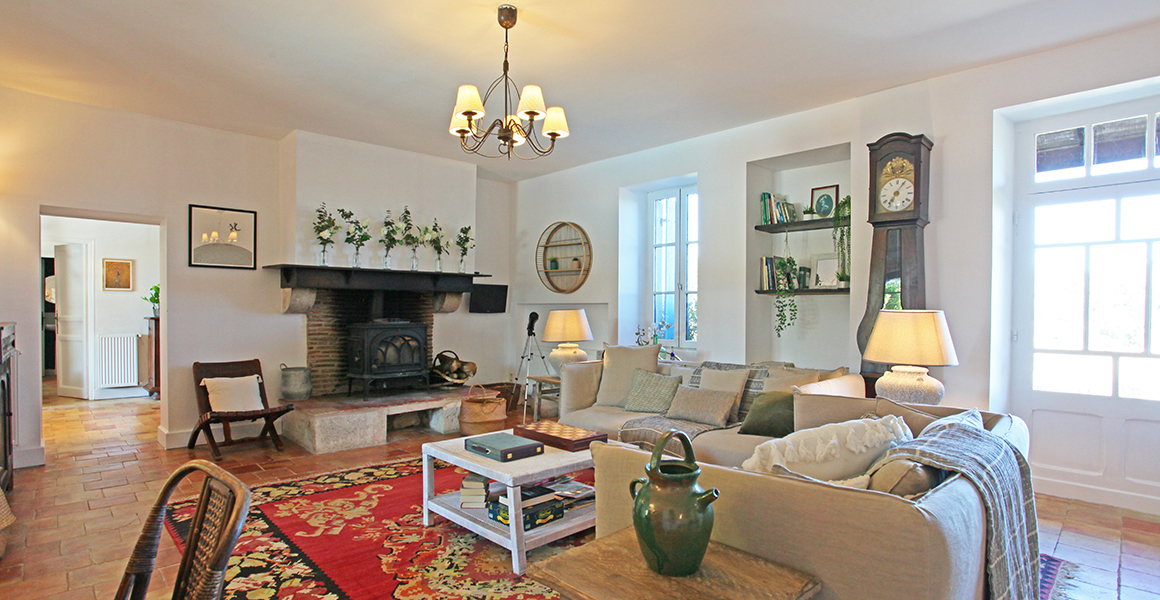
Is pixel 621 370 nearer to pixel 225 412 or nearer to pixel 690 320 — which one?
pixel 690 320

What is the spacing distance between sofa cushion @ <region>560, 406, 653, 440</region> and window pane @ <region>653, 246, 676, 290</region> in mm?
A: 2034

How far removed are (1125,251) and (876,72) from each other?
5.92ft

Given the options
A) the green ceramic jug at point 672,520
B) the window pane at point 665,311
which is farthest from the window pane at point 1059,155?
the green ceramic jug at point 672,520

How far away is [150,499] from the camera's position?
12.0 ft

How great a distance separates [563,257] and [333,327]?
98.8 inches

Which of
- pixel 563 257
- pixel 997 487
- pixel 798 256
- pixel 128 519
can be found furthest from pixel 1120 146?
pixel 128 519

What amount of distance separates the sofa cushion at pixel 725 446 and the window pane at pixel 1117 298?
222 cm

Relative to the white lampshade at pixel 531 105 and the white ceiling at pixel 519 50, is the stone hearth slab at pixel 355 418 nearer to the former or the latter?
the white ceiling at pixel 519 50

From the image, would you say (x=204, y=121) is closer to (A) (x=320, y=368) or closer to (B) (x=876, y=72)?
(A) (x=320, y=368)

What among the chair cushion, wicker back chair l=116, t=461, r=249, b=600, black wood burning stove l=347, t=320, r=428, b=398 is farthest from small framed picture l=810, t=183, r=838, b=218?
the chair cushion

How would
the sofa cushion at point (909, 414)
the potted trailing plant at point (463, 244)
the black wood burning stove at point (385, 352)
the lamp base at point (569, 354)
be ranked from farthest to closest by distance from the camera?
the potted trailing plant at point (463, 244), the black wood burning stove at point (385, 352), the lamp base at point (569, 354), the sofa cushion at point (909, 414)

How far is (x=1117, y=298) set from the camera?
358 cm

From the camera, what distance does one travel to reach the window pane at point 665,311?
241 inches

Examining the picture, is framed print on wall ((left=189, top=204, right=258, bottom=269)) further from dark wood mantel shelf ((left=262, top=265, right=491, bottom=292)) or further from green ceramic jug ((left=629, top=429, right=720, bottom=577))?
green ceramic jug ((left=629, top=429, right=720, bottom=577))
